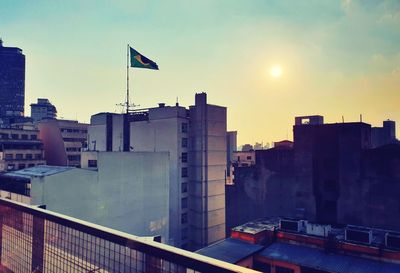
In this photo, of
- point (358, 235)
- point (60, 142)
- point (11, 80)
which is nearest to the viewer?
→ point (358, 235)

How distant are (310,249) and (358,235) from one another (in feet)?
15.4

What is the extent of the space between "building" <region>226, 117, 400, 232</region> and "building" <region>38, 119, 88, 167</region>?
4165 cm

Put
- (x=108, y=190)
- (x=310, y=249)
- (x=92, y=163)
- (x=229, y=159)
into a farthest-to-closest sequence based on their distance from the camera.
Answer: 1. (x=229, y=159)
2. (x=92, y=163)
3. (x=108, y=190)
4. (x=310, y=249)

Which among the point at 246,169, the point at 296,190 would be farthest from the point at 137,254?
the point at 246,169

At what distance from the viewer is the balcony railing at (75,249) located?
331 centimetres

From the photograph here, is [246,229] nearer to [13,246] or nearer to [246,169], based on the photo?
[246,169]

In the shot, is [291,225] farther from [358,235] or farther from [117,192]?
[117,192]

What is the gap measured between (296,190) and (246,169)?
30.5ft

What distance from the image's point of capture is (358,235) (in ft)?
88.9

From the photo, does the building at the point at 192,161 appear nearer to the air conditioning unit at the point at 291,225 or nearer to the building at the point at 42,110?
the air conditioning unit at the point at 291,225

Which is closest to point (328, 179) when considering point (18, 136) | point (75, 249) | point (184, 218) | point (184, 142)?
point (184, 142)

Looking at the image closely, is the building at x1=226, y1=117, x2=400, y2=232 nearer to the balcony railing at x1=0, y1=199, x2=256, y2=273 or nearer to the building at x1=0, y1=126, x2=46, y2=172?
the balcony railing at x1=0, y1=199, x2=256, y2=273

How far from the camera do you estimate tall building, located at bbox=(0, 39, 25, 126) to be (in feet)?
446

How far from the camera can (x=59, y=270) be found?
562 centimetres
